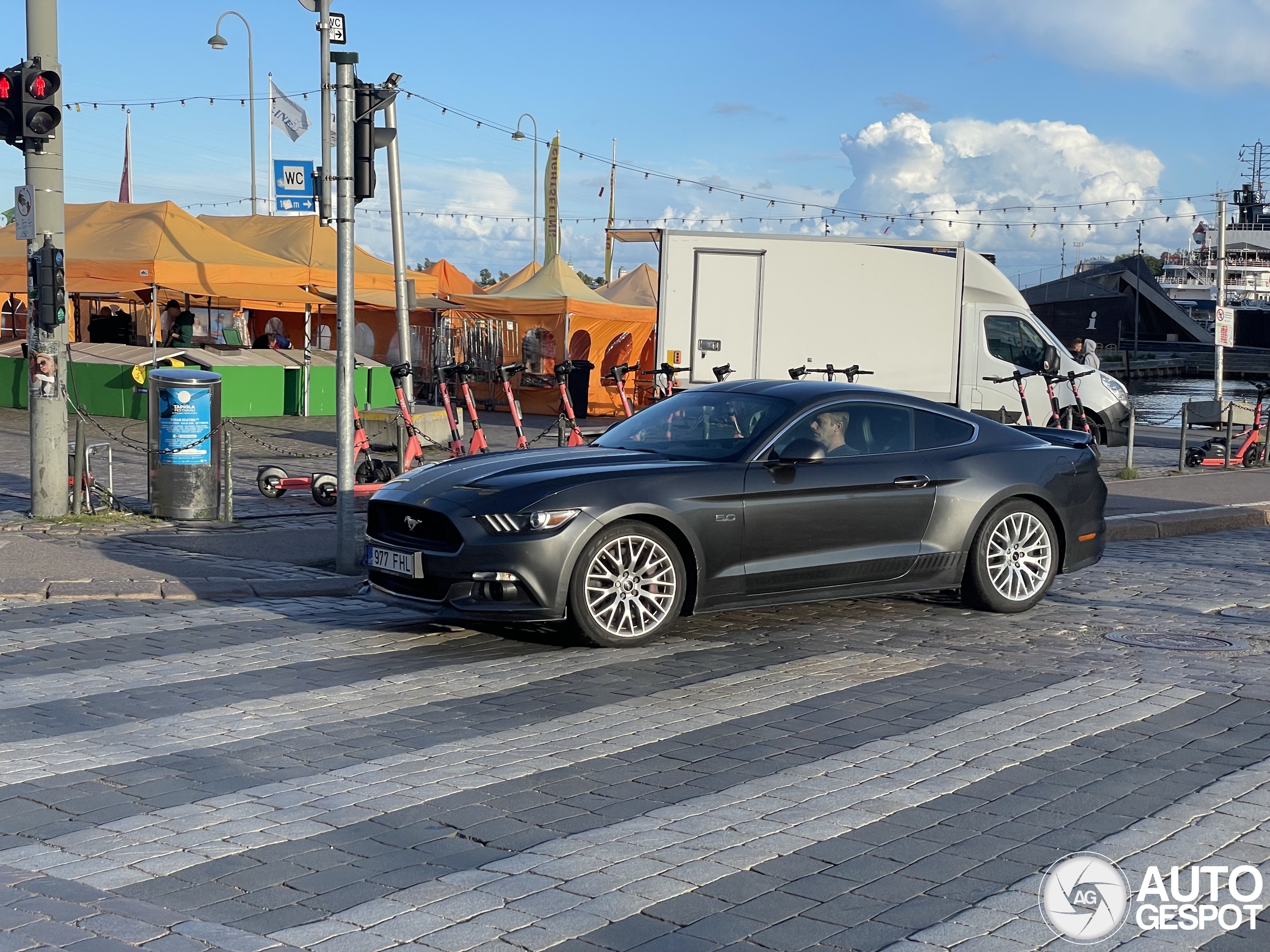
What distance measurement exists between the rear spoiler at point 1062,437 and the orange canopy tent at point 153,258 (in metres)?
18.7

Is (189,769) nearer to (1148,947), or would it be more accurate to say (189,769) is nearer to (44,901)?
(44,901)

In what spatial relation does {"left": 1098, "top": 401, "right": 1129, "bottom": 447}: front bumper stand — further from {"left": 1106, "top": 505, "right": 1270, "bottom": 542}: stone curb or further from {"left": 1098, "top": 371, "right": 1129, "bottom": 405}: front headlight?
{"left": 1106, "top": 505, "right": 1270, "bottom": 542}: stone curb

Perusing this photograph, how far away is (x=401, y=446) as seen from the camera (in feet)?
46.5

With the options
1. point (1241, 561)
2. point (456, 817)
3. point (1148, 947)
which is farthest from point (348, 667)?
point (1241, 561)

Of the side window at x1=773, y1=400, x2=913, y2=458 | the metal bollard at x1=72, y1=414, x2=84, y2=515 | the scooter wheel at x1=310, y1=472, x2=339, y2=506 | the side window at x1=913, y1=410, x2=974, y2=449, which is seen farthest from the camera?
the scooter wheel at x1=310, y1=472, x2=339, y2=506

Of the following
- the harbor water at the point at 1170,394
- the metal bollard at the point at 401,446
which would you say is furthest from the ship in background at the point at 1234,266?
the metal bollard at the point at 401,446

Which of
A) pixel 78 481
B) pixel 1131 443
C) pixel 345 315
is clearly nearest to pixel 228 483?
pixel 78 481

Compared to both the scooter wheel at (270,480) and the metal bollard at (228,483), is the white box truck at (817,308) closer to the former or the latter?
the scooter wheel at (270,480)

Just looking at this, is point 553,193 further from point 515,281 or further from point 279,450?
point 279,450

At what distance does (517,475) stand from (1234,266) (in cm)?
10212

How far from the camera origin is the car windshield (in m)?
8.40

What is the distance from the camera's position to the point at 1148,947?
382cm

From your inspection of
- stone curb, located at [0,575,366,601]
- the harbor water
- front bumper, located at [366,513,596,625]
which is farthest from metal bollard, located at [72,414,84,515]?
the harbor water

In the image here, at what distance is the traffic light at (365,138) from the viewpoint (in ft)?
33.2
